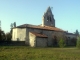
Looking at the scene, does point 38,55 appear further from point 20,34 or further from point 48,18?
point 48,18

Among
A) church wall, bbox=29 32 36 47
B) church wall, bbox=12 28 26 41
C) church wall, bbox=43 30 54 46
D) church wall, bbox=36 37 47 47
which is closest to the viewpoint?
church wall, bbox=29 32 36 47

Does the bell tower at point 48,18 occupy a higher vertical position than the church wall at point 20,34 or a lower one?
higher

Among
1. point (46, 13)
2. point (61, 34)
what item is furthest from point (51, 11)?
point (61, 34)

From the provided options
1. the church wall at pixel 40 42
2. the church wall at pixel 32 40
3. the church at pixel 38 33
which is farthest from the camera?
the church at pixel 38 33

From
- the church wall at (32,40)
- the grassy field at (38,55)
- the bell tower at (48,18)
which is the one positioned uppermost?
the bell tower at (48,18)

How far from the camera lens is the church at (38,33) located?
56588 millimetres

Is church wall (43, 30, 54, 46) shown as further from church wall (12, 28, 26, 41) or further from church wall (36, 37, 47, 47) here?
church wall (12, 28, 26, 41)

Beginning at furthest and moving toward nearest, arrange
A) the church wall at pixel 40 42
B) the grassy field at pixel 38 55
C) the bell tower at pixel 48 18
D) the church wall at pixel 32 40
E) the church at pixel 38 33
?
the bell tower at pixel 48 18
the church at pixel 38 33
the church wall at pixel 40 42
the church wall at pixel 32 40
the grassy field at pixel 38 55

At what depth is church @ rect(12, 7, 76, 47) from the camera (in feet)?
186

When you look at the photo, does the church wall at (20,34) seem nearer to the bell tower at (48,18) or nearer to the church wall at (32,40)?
the church wall at (32,40)

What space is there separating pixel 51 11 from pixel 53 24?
576 cm

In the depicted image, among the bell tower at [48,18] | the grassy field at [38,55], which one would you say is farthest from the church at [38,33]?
the grassy field at [38,55]

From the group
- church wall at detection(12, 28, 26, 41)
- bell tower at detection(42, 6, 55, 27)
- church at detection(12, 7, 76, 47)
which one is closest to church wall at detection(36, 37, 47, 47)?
church at detection(12, 7, 76, 47)

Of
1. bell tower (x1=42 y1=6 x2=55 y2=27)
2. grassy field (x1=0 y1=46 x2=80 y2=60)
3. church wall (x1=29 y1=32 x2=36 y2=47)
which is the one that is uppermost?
bell tower (x1=42 y1=6 x2=55 y2=27)
